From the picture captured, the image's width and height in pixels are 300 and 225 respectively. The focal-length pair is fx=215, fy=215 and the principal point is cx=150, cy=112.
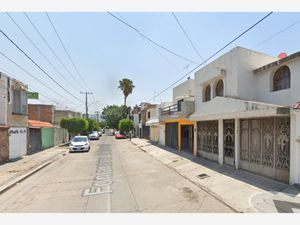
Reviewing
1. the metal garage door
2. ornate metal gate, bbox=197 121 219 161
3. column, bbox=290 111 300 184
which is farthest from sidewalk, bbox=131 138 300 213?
the metal garage door

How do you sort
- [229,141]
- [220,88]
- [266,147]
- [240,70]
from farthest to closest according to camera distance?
1. [220,88]
2. [229,141]
3. [240,70]
4. [266,147]

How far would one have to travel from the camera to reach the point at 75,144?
19719 millimetres

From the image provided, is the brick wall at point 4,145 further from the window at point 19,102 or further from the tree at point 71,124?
the tree at point 71,124

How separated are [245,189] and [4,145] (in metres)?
13.9

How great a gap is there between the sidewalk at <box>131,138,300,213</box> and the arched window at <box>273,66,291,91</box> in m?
4.00

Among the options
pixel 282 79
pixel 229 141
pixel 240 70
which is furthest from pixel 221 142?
pixel 282 79

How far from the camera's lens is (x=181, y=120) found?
16.8 meters

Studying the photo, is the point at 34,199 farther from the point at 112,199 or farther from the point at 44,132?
the point at 44,132

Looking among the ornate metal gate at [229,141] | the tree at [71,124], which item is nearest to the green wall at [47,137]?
the tree at [71,124]

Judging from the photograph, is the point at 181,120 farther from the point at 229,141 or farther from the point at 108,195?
the point at 108,195

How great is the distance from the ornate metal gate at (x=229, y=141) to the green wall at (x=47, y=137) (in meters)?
17.7

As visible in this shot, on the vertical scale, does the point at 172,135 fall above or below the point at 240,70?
below
